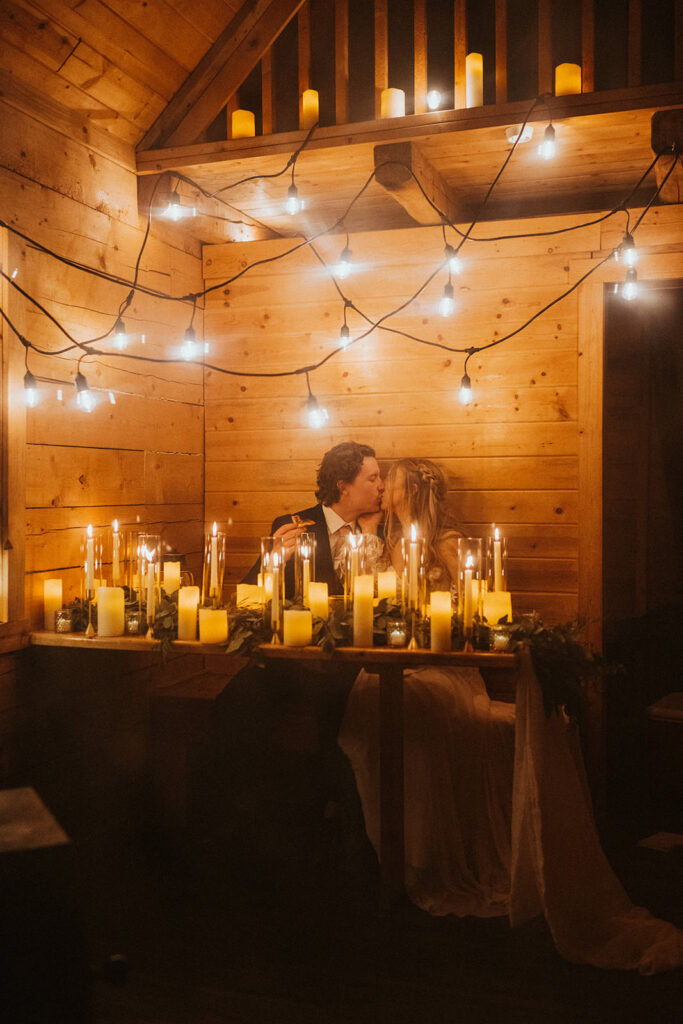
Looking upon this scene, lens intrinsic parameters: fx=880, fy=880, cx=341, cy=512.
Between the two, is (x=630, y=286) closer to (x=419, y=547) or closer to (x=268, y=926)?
(x=419, y=547)

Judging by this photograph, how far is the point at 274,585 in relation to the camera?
9.42ft

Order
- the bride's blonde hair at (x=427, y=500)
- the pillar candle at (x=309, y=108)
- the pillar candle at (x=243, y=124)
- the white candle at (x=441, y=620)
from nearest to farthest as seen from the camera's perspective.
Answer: the white candle at (x=441, y=620), the pillar candle at (x=309, y=108), the pillar candle at (x=243, y=124), the bride's blonde hair at (x=427, y=500)

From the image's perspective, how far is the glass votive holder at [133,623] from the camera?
3.10 m

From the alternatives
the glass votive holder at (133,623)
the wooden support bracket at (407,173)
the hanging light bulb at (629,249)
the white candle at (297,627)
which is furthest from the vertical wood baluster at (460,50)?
the glass votive holder at (133,623)

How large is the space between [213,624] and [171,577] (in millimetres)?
503

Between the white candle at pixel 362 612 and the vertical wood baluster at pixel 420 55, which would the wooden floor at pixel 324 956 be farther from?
the vertical wood baluster at pixel 420 55

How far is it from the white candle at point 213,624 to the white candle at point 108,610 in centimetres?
34

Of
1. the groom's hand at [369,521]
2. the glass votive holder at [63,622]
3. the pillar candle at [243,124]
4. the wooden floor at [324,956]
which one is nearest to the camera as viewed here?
the wooden floor at [324,956]

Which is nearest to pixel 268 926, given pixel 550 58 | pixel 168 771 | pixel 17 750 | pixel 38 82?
pixel 168 771

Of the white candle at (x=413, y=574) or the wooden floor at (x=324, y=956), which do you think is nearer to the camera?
the wooden floor at (x=324, y=956)

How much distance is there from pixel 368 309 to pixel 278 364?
1.68ft

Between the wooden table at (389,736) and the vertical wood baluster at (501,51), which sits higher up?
the vertical wood baluster at (501,51)

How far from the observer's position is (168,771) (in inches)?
128

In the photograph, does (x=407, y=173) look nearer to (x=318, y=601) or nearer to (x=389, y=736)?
(x=318, y=601)
